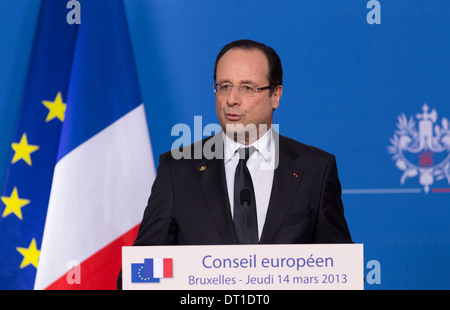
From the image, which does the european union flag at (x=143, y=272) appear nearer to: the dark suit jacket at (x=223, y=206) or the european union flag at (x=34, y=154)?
the dark suit jacket at (x=223, y=206)

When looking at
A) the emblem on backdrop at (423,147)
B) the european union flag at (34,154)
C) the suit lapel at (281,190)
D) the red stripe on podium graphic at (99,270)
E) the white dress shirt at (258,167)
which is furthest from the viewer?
the emblem on backdrop at (423,147)

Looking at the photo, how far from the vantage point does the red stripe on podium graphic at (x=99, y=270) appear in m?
2.60

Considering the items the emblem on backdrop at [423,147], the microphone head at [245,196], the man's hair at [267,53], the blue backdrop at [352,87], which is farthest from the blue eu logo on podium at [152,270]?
the emblem on backdrop at [423,147]

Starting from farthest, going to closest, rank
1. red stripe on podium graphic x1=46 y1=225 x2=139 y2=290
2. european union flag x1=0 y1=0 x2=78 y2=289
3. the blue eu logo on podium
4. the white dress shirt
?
european union flag x1=0 y1=0 x2=78 y2=289
red stripe on podium graphic x1=46 y1=225 x2=139 y2=290
the white dress shirt
the blue eu logo on podium

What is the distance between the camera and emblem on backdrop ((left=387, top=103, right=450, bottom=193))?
297 centimetres

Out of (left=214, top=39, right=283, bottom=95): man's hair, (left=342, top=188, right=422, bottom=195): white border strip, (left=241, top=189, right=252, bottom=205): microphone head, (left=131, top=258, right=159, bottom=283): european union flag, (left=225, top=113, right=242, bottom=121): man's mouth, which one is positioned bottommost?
(left=131, top=258, right=159, bottom=283): european union flag

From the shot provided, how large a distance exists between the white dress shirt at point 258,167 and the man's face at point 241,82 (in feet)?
0.20

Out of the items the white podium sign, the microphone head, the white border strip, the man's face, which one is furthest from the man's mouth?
the white border strip

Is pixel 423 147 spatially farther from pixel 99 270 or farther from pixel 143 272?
pixel 143 272

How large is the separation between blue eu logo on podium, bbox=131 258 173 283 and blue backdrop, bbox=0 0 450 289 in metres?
1.69

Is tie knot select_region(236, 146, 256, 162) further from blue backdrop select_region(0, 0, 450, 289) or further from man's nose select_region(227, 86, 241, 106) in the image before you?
blue backdrop select_region(0, 0, 450, 289)
